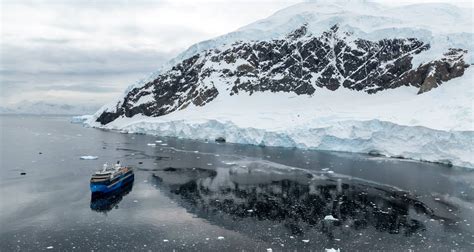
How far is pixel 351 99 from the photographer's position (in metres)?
102

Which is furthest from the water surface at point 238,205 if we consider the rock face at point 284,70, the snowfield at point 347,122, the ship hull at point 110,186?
the rock face at point 284,70

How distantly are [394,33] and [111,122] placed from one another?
286 feet

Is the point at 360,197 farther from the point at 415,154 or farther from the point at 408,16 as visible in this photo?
→ the point at 408,16

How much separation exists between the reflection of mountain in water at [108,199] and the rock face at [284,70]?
6719cm

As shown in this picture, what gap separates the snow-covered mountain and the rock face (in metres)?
0.31

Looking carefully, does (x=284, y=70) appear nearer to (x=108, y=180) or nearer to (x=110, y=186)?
(x=110, y=186)

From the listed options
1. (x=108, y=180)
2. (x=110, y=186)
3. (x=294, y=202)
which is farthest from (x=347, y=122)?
(x=108, y=180)

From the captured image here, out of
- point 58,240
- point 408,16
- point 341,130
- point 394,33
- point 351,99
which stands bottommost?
point 58,240

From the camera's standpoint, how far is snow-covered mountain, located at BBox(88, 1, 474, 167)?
73438mm

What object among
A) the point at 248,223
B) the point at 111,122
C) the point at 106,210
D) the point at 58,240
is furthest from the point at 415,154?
the point at 111,122

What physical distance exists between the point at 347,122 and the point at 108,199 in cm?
4956

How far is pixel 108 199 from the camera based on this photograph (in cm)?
4178

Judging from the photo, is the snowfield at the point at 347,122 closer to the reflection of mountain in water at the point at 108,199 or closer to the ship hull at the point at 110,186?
the ship hull at the point at 110,186

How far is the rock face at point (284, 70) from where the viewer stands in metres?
107
